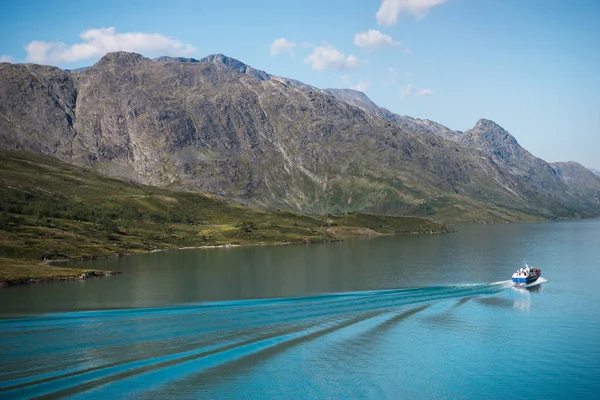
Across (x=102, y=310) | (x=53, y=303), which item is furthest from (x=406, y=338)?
(x=53, y=303)

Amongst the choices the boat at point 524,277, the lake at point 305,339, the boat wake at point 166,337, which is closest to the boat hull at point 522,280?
the boat at point 524,277

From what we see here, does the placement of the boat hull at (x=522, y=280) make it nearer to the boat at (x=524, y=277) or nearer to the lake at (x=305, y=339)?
the boat at (x=524, y=277)

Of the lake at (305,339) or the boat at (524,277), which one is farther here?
the boat at (524,277)

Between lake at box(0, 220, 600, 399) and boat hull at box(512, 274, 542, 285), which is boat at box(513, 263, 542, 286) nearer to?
boat hull at box(512, 274, 542, 285)

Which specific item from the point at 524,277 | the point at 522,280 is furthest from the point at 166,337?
the point at 524,277

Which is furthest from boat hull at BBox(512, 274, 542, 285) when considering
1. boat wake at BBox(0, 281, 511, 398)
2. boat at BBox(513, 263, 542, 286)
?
boat wake at BBox(0, 281, 511, 398)

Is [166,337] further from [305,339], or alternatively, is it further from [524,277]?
[524,277]
